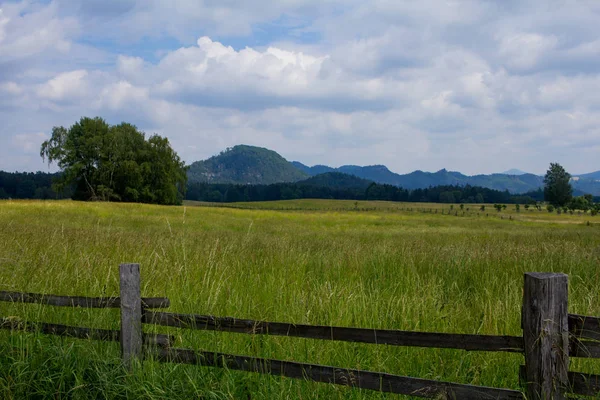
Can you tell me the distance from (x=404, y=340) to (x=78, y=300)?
3.39 metres

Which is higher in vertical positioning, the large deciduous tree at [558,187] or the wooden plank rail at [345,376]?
the large deciduous tree at [558,187]

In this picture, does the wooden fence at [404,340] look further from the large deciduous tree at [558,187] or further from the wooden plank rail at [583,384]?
the large deciduous tree at [558,187]

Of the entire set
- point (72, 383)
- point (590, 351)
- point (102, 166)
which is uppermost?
point (102, 166)

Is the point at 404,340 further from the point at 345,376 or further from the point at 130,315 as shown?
the point at 130,315

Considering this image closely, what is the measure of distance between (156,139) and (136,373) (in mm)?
74541

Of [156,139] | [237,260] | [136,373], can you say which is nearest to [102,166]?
[156,139]

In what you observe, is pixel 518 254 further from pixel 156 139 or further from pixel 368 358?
pixel 156 139

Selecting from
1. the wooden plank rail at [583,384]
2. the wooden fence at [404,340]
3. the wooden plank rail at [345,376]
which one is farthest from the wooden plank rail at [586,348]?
the wooden plank rail at [345,376]

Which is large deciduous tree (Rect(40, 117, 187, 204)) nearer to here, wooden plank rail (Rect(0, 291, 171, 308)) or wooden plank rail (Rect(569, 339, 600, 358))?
wooden plank rail (Rect(0, 291, 171, 308))

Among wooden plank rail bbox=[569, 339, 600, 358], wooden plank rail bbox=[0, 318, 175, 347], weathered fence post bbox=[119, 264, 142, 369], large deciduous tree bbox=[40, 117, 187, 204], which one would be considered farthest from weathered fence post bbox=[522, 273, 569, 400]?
large deciduous tree bbox=[40, 117, 187, 204]

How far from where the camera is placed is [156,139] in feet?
244

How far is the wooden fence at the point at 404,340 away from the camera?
10.1 feet

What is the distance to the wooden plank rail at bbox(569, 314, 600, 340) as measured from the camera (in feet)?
9.91

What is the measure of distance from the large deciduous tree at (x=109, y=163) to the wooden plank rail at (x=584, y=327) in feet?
213
